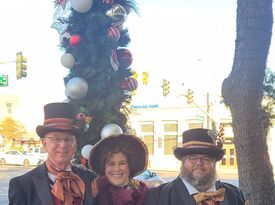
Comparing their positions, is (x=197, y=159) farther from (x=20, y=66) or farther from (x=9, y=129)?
(x=9, y=129)

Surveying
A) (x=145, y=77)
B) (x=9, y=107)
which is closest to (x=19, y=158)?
(x=145, y=77)

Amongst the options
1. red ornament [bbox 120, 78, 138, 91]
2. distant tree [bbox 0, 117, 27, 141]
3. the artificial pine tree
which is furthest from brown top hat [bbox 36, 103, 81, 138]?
distant tree [bbox 0, 117, 27, 141]

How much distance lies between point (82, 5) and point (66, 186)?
6.38ft

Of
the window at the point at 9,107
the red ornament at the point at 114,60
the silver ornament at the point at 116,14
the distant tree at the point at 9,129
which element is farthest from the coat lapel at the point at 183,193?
the window at the point at 9,107

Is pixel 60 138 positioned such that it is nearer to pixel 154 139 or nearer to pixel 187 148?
pixel 187 148

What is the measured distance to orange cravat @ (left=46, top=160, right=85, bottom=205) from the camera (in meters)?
3.18

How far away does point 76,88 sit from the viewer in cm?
443

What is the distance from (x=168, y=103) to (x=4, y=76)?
72.3 ft

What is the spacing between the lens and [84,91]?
4480 millimetres

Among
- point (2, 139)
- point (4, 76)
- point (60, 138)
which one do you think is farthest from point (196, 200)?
point (2, 139)

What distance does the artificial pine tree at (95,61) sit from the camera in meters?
4.52

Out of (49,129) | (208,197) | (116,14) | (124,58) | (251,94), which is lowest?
(208,197)

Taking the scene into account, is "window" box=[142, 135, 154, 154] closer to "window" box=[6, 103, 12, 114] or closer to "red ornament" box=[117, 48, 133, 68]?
"window" box=[6, 103, 12, 114]

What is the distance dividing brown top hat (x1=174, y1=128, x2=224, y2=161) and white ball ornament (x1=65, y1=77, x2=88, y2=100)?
1.12m
